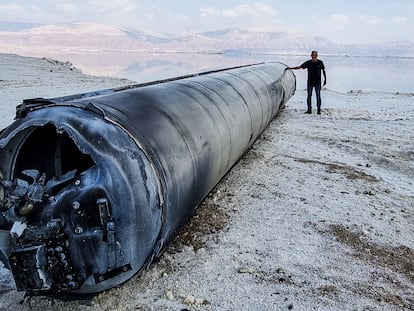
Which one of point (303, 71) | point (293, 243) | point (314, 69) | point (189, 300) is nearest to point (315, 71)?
point (314, 69)

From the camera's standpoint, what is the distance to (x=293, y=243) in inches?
125

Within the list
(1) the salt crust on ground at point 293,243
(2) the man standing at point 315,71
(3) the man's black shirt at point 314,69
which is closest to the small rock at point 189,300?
(1) the salt crust on ground at point 293,243

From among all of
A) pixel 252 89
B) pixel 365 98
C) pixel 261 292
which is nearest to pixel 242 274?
pixel 261 292

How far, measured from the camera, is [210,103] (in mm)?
3562

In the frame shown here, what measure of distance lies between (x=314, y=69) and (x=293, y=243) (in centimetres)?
633

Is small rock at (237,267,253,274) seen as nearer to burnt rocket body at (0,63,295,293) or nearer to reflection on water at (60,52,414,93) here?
burnt rocket body at (0,63,295,293)

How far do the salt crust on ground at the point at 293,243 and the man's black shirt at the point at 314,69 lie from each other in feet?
10.4

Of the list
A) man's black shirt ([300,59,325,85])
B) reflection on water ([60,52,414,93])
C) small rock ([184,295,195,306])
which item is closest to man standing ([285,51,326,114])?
man's black shirt ([300,59,325,85])

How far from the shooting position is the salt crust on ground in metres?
2.52

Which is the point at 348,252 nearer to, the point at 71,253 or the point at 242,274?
the point at 242,274

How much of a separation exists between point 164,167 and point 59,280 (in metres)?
0.84

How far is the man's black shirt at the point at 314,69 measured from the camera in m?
8.67

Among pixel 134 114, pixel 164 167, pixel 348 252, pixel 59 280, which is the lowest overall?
pixel 348 252

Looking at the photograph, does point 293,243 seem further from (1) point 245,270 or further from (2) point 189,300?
(2) point 189,300
